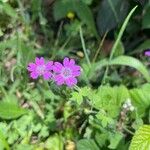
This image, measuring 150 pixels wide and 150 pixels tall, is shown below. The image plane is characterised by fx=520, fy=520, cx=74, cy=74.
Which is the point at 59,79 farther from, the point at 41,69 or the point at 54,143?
the point at 54,143

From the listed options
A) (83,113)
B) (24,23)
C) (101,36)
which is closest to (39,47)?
(24,23)

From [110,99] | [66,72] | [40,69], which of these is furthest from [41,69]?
[110,99]

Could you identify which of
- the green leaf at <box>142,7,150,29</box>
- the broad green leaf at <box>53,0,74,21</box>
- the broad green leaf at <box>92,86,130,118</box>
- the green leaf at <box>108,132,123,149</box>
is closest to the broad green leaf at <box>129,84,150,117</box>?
the broad green leaf at <box>92,86,130,118</box>

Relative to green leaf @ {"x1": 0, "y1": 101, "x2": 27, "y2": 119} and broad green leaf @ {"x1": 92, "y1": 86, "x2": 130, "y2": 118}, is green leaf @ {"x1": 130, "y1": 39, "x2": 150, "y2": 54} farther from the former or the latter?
green leaf @ {"x1": 0, "y1": 101, "x2": 27, "y2": 119}

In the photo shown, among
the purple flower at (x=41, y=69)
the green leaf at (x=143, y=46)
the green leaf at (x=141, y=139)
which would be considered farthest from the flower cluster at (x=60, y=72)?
the green leaf at (x=143, y=46)

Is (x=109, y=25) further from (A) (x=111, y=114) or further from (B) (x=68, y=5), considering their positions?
(A) (x=111, y=114)

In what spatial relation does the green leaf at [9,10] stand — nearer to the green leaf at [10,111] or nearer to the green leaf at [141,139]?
the green leaf at [10,111]

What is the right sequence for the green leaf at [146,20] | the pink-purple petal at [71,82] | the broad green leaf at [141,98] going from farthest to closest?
the green leaf at [146,20]
the broad green leaf at [141,98]
the pink-purple petal at [71,82]
